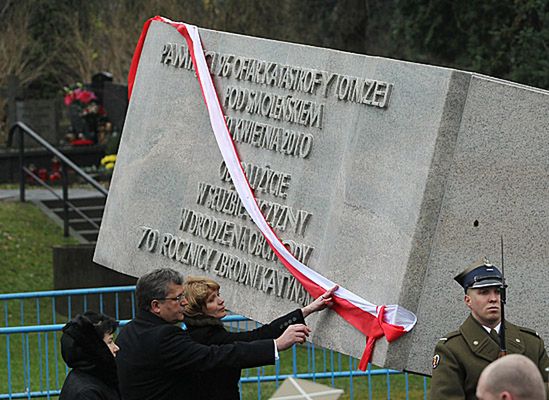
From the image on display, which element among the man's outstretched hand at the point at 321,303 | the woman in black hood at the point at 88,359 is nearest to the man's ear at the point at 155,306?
the woman in black hood at the point at 88,359

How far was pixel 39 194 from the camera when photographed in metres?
21.6

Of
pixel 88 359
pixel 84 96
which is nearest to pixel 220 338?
pixel 88 359

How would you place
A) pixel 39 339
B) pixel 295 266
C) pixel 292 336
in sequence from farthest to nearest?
pixel 39 339, pixel 295 266, pixel 292 336

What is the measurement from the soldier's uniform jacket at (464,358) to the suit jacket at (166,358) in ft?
3.05

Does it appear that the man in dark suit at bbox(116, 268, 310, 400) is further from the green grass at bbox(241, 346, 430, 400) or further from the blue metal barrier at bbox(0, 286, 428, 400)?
the green grass at bbox(241, 346, 430, 400)

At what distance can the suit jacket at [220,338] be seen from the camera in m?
6.78

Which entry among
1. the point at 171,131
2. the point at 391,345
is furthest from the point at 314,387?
the point at 171,131

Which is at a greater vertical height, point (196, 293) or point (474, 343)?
point (474, 343)

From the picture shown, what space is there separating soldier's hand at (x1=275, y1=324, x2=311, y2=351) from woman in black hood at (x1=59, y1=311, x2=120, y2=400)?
85 cm

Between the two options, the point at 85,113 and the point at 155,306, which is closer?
the point at 155,306

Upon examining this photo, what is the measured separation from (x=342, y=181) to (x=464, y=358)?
4.94 feet

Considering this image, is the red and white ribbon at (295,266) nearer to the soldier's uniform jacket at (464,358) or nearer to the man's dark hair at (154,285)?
the soldier's uniform jacket at (464,358)

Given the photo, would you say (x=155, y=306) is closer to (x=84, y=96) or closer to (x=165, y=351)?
(x=165, y=351)

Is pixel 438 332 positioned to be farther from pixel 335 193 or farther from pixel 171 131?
pixel 171 131
